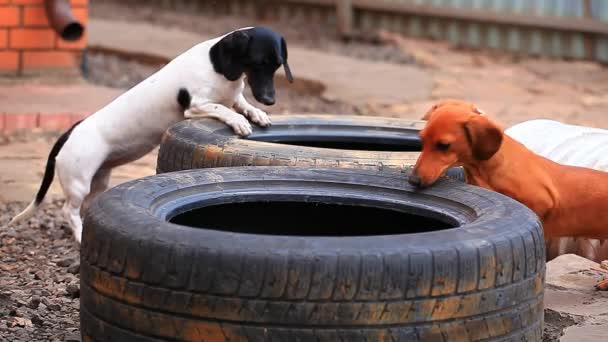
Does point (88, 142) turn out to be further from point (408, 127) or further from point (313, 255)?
point (313, 255)

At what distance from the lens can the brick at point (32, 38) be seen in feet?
28.3

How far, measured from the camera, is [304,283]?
2.42m

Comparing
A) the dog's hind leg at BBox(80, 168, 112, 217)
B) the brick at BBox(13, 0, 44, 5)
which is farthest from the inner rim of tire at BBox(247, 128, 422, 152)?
the brick at BBox(13, 0, 44, 5)

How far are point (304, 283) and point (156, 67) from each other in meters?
8.17

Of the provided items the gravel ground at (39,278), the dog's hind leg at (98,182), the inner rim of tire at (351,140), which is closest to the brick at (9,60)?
the gravel ground at (39,278)

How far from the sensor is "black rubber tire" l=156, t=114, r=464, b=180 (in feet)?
13.0

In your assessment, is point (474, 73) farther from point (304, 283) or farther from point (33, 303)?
point (304, 283)

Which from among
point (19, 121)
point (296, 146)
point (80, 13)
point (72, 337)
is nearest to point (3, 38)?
point (80, 13)

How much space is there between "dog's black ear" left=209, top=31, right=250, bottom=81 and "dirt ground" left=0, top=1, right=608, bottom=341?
→ 1.08 metres

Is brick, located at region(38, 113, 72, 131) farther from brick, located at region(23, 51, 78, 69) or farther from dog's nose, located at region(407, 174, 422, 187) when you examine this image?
dog's nose, located at region(407, 174, 422, 187)

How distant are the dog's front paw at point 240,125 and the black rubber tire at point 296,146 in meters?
0.03

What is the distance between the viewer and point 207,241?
8.20ft

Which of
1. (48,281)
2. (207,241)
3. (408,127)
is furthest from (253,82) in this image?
(207,241)

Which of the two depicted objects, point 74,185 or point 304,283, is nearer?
point 304,283
